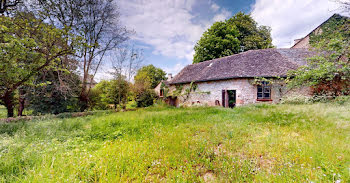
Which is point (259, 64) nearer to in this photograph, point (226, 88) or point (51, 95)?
point (226, 88)

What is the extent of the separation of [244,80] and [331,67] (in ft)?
16.9

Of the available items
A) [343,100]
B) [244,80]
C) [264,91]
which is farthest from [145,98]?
[343,100]

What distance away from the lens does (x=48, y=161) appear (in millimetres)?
2590

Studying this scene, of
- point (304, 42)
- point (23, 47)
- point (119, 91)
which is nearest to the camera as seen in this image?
point (23, 47)

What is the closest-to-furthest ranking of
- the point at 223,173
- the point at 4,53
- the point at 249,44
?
the point at 223,173
the point at 4,53
the point at 249,44

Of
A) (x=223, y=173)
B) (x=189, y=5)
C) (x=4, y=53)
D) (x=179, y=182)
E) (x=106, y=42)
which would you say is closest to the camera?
(x=179, y=182)

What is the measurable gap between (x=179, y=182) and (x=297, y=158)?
7.99 ft

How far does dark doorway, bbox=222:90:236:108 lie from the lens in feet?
41.4

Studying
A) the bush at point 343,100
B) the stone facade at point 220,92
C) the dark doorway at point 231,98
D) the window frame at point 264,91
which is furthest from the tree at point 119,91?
the bush at point 343,100

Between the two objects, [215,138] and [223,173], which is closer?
[223,173]

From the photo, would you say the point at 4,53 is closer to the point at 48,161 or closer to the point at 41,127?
the point at 41,127

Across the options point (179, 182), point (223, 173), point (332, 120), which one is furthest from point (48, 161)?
point (332, 120)

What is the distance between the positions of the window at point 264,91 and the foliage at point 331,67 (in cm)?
200

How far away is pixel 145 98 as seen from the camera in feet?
59.4
